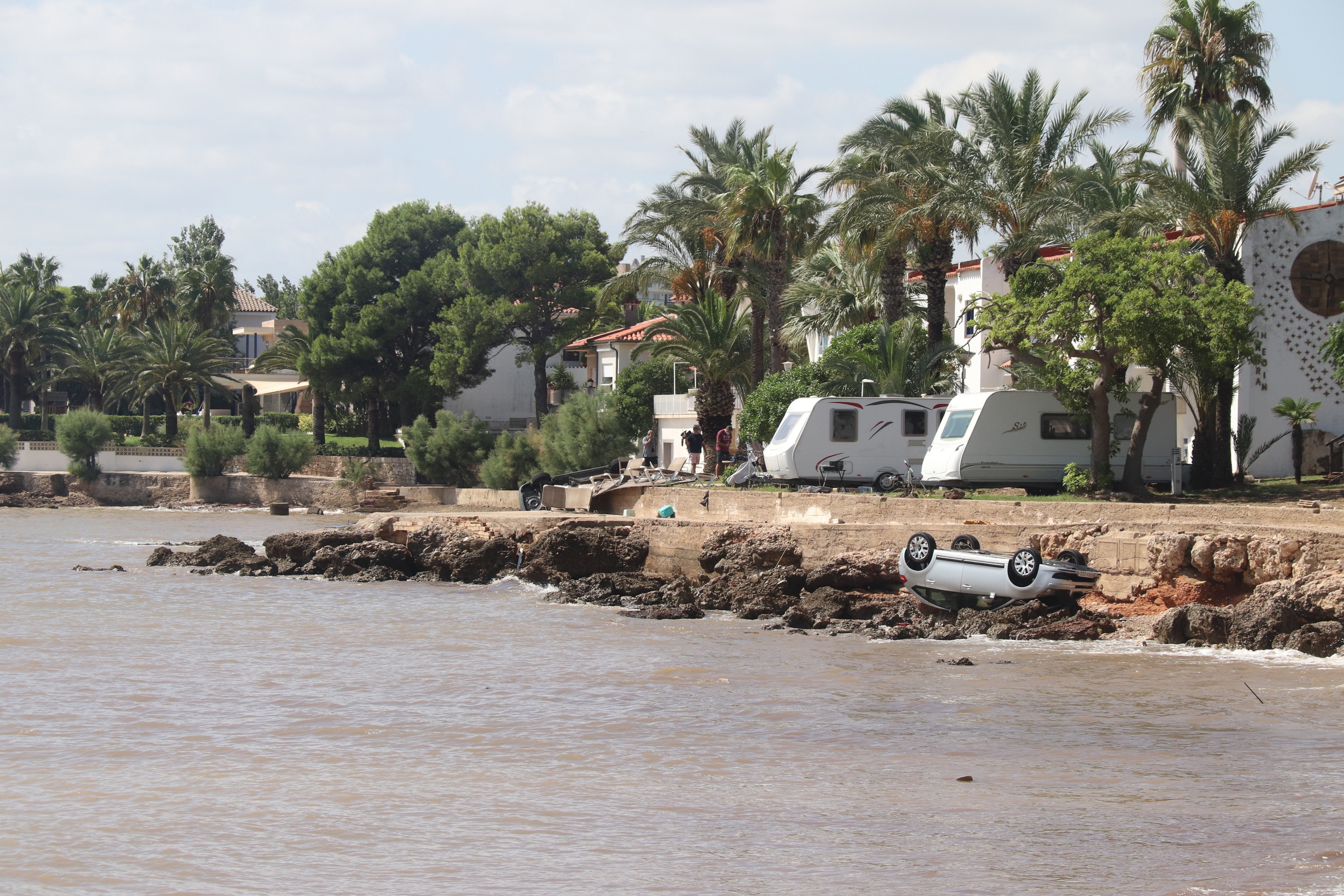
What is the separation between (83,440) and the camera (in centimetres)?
5991

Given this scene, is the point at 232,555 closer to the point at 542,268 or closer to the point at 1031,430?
the point at 1031,430

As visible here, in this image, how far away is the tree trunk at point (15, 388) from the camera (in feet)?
222

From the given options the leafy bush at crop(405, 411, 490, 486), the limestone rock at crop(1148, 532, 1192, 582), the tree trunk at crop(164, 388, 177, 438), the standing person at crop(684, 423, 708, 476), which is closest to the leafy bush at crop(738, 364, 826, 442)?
the standing person at crop(684, 423, 708, 476)

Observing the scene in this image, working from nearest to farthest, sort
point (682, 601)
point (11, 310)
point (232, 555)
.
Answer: point (682, 601)
point (232, 555)
point (11, 310)

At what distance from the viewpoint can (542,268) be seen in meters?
57.0

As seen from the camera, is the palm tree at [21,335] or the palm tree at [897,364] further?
the palm tree at [21,335]

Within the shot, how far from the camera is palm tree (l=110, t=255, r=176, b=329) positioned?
7075cm

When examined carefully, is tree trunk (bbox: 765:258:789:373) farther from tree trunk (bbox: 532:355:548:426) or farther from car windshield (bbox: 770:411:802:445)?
tree trunk (bbox: 532:355:548:426)

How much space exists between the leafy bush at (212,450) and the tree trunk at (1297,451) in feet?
155

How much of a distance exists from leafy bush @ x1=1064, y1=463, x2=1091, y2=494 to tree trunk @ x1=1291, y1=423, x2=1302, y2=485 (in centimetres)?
400

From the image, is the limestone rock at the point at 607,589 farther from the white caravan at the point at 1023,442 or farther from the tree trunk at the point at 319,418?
the tree trunk at the point at 319,418

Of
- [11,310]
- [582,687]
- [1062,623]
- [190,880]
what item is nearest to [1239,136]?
[1062,623]

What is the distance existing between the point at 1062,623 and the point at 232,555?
20898mm

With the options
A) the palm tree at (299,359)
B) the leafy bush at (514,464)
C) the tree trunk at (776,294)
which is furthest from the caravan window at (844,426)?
the palm tree at (299,359)
